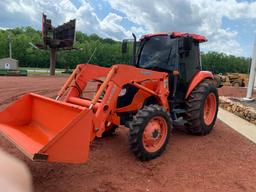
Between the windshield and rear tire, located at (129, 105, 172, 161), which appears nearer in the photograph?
rear tire, located at (129, 105, 172, 161)

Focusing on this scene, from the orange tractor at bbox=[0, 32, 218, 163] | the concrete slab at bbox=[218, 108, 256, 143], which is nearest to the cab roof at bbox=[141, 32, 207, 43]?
the orange tractor at bbox=[0, 32, 218, 163]

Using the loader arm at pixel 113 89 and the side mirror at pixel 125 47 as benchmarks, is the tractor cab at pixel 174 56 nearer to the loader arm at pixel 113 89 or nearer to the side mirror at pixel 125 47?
the side mirror at pixel 125 47

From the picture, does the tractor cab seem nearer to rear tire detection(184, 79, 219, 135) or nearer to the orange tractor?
the orange tractor

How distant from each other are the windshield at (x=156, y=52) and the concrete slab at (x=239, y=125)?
2944 mm

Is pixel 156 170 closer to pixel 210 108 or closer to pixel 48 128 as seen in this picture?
pixel 48 128

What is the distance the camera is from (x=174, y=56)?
21.2 feet

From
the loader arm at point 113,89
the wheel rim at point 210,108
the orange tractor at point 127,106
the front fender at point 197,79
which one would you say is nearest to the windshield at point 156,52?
the orange tractor at point 127,106

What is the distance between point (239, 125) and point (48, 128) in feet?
20.1

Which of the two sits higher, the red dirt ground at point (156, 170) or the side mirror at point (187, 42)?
the side mirror at point (187, 42)

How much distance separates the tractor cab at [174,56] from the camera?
21.2 feet

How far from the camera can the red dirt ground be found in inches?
170

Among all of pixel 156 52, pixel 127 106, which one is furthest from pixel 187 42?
pixel 127 106

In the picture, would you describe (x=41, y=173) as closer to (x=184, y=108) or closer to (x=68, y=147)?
(x=68, y=147)

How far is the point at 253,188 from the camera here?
176 inches
